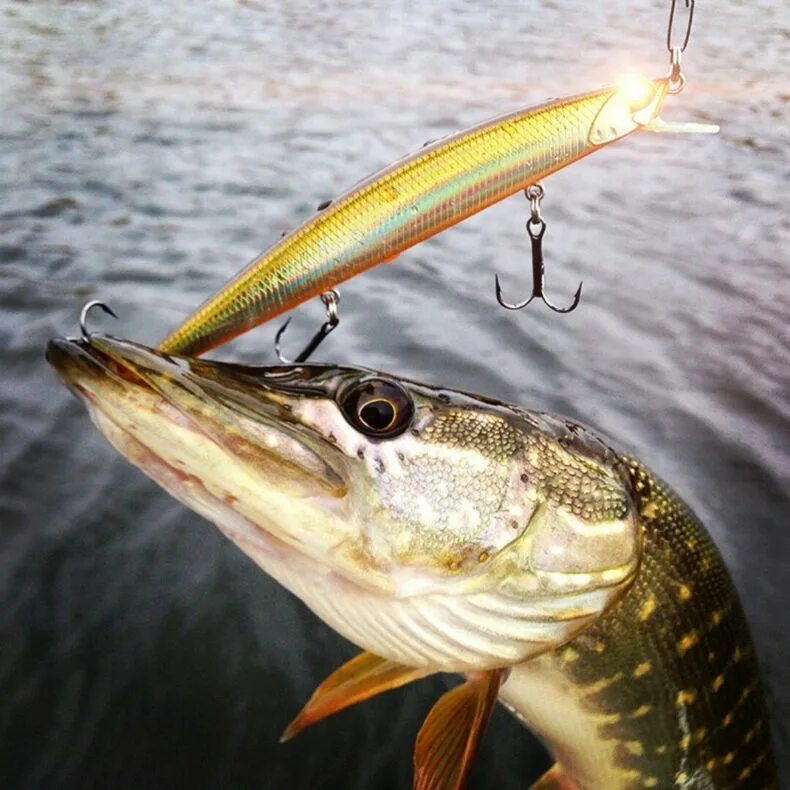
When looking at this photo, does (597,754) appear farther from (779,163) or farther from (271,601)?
(779,163)

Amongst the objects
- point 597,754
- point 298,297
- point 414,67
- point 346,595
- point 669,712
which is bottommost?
point 414,67

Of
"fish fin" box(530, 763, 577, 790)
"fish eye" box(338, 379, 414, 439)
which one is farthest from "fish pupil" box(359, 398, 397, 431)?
"fish fin" box(530, 763, 577, 790)

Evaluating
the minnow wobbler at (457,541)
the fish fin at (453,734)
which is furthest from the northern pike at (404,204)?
the fish fin at (453,734)

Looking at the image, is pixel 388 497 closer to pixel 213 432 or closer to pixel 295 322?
pixel 213 432

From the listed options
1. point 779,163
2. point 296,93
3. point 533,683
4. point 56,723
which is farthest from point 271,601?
point 296,93

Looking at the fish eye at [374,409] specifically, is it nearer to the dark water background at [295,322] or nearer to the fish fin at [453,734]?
the fish fin at [453,734]

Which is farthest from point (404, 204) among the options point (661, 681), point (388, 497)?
point (661, 681)
